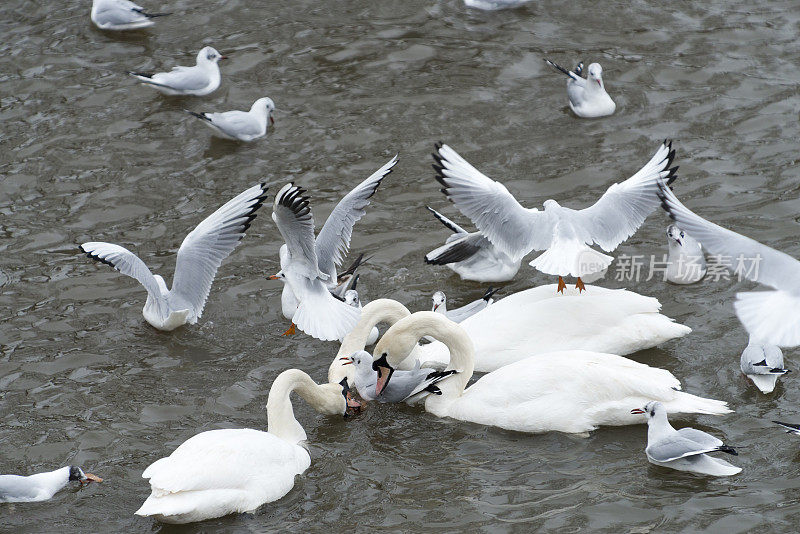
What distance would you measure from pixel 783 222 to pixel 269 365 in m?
4.99

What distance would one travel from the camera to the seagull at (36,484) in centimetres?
680

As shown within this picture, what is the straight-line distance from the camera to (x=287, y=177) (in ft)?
38.2

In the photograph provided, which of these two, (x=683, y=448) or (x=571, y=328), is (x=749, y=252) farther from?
(x=683, y=448)

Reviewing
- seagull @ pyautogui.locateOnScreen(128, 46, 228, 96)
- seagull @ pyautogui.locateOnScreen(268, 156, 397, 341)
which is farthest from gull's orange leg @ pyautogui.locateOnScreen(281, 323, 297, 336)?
seagull @ pyautogui.locateOnScreen(128, 46, 228, 96)

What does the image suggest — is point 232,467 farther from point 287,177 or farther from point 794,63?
point 794,63

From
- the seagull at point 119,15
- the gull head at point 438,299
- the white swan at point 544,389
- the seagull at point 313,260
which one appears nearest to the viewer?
the white swan at point 544,389

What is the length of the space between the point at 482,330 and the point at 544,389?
103 cm

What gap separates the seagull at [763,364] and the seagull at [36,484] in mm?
4624

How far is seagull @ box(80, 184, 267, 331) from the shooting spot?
30.2ft

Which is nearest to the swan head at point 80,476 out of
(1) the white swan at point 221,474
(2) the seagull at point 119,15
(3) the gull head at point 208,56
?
(1) the white swan at point 221,474

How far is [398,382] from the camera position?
8016 millimetres

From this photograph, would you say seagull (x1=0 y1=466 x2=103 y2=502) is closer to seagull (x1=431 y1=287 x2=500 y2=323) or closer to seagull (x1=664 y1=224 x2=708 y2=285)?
seagull (x1=431 y1=287 x2=500 y2=323)

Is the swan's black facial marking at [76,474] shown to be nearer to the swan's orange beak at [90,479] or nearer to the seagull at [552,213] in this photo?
the swan's orange beak at [90,479]

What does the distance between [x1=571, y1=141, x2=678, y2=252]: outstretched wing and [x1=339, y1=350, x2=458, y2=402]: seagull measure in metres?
1.62
